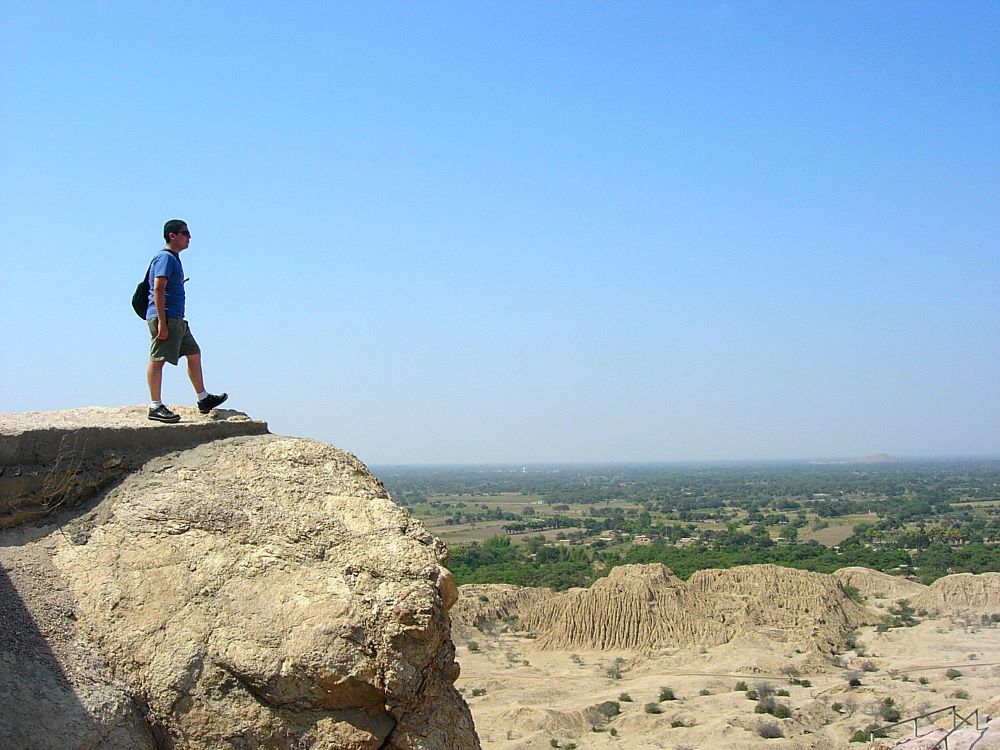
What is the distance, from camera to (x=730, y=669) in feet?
88.3

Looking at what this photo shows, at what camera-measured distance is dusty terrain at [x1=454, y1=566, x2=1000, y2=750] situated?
2052 centimetres

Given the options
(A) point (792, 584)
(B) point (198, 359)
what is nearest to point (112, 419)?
(B) point (198, 359)

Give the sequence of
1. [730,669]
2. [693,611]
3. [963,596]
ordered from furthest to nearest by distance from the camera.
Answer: [963,596], [693,611], [730,669]

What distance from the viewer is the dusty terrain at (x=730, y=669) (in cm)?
2052

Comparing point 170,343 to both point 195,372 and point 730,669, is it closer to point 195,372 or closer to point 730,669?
point 195,372

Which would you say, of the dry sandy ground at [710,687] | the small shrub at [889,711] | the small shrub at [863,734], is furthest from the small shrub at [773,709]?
the small shrub at [889,711]

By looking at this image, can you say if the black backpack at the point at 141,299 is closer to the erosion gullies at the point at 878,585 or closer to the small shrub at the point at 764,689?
the small shrub at the point at 764,689

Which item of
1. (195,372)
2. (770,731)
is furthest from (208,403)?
(770,731)

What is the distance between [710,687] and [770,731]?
17.5ft

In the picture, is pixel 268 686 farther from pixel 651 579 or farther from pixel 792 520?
pixel 792 520

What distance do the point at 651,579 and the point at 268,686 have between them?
31413mm

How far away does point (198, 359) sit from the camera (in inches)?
247

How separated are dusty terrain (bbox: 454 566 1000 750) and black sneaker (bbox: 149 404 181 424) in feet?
51.9

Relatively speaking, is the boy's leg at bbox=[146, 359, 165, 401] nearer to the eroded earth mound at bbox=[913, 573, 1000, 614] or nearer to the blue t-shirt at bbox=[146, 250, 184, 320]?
the blue t-shirt at bbox=[146, 250, 184, 320]
